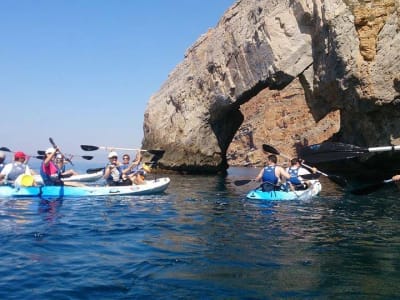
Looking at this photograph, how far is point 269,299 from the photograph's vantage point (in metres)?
5.45

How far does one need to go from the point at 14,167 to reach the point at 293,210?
32.6 ft

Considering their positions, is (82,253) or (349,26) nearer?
(82,253)

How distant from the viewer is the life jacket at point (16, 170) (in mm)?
16297

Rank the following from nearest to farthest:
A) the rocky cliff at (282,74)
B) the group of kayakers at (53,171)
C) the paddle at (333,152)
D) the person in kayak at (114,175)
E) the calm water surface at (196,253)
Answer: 1. the calm water surface at (196,253)
2. the paddle at (333,152)
3. the group of kayakers at (53,171)
4. the person in kayak at (114,175)
5. the rocky cliff at (282,74)

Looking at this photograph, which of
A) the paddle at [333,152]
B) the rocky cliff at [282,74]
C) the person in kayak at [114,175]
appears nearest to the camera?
the paddle at [333,152]

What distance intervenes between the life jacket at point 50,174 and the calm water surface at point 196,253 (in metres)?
2.40

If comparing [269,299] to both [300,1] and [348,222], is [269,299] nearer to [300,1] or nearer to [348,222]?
[348,222]

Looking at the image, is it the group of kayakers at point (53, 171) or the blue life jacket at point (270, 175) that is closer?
the group of kayakers at point (53, 171)

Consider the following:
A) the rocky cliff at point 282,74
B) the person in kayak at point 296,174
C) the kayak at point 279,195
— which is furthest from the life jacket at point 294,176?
the rocky cliff at point 282,74

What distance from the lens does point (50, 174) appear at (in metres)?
16.3

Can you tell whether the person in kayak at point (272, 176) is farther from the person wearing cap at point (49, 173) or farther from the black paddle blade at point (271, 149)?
the person wearing cap at point (49, 173)

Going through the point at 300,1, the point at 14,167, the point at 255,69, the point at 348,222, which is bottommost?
the point at 348,222

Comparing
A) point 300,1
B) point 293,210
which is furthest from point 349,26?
point 293,210

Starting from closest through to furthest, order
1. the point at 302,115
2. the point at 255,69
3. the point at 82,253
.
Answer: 1. the point at 82,253
2. the point at 255,69
3. the point at 302,115
